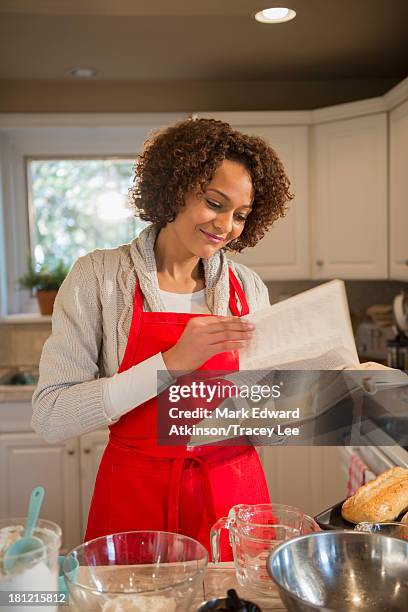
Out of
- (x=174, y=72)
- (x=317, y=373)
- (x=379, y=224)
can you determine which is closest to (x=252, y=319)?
(x=317, y=373)

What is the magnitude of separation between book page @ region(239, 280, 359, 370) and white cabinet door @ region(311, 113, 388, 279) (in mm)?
1703

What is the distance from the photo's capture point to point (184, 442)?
3.43 ft

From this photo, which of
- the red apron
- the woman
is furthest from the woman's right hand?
the red apron

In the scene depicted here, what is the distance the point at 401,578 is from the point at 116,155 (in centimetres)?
244

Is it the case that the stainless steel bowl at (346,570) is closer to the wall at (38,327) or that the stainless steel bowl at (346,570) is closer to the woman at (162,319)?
the woman at (162,319)

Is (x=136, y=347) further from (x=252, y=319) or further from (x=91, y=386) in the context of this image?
(x=252, y=319)

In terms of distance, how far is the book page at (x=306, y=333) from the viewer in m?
0.79

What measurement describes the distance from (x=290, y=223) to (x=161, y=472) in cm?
166

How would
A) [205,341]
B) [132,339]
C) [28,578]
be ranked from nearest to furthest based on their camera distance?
[28,578] → [205,341] → [132,339]

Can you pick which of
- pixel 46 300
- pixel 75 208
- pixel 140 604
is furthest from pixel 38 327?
pixel 140 604

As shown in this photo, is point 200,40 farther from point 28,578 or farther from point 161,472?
point 28,578

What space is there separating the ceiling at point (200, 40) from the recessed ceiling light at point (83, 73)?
3 centimetres

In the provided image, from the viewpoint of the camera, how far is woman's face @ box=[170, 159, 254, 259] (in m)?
0.94

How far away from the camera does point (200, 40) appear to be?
89.6 inches
